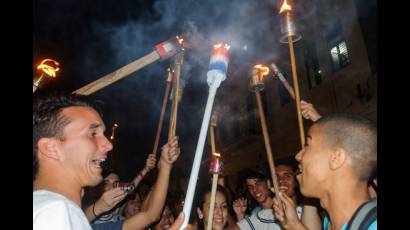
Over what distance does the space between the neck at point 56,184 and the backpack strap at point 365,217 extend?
1699 mm

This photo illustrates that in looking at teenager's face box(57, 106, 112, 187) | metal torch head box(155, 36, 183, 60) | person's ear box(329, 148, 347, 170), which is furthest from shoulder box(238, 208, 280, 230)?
teenager's face box(57, 106, 112, 187)

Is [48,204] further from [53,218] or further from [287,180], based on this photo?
[287,180]

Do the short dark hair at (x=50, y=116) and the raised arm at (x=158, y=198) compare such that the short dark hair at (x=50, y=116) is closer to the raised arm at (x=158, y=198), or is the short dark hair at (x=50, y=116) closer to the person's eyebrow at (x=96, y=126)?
the person's eyebrow at (x=96, y=126)

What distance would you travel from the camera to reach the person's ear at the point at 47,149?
193cm

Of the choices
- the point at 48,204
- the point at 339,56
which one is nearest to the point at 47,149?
the point at 48,204

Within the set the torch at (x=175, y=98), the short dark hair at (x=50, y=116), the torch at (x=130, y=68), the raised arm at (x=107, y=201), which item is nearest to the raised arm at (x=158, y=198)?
the torch at (x=175, y=98)

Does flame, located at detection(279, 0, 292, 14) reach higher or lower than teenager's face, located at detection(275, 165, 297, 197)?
higher

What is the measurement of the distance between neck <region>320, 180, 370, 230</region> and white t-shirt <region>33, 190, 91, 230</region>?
1737mm

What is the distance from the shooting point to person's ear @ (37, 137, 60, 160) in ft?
6.32

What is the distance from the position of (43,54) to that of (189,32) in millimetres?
9073

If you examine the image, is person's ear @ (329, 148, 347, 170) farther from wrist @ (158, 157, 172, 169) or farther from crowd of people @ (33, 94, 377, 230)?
wrist @ (158, 157, 172, 169)

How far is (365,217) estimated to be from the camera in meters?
1.80

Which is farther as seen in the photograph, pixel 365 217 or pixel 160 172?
pixel 160 172

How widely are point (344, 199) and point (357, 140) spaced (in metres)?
0.45
